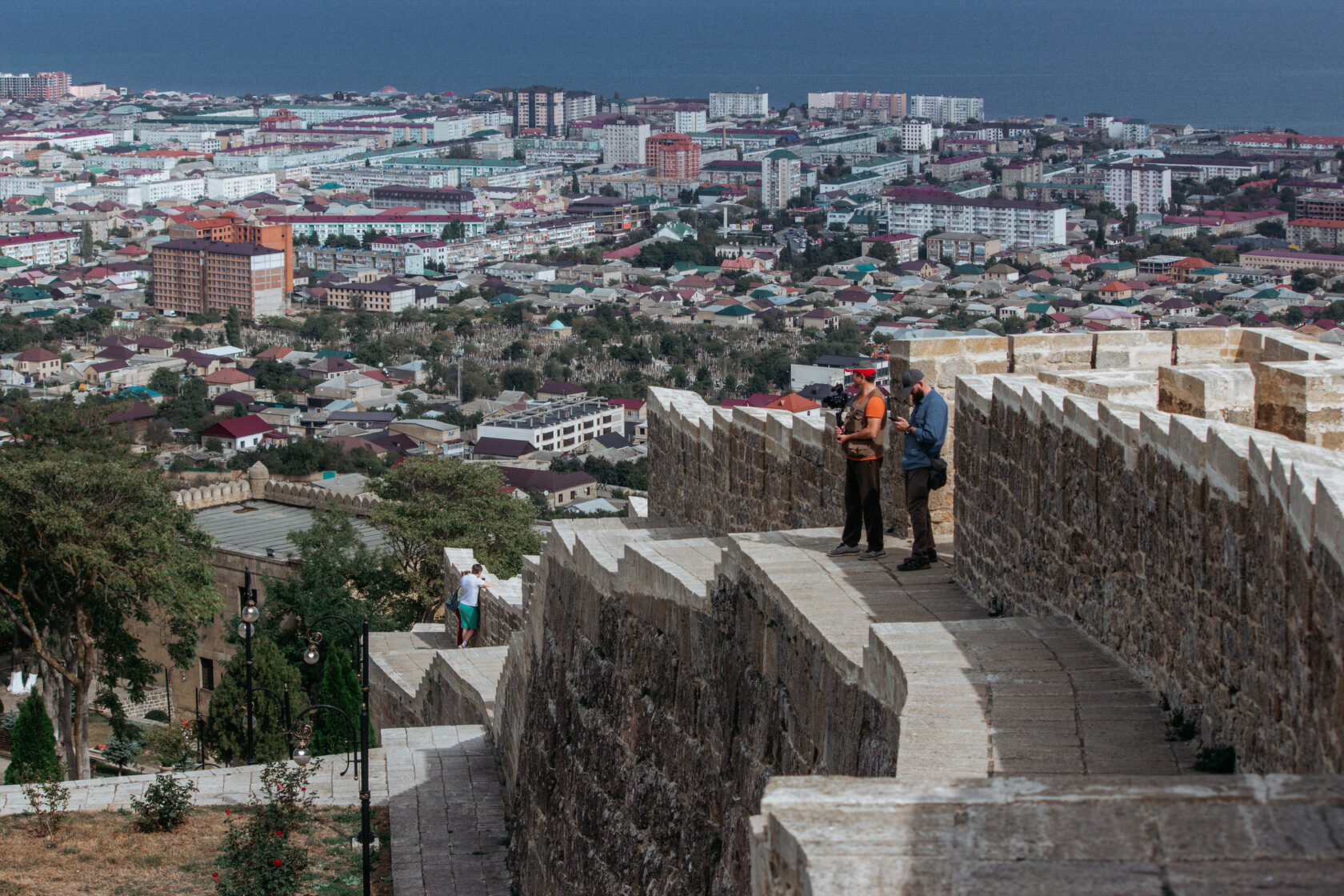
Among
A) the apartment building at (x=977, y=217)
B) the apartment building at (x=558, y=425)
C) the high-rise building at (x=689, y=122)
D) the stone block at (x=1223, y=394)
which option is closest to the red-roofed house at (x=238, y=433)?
the apartment building at (x=558, y=425)

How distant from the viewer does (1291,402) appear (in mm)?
3766

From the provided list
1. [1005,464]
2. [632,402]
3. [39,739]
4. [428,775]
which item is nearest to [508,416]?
[632,402]

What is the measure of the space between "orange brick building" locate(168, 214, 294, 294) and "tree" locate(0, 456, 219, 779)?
69.8 meters

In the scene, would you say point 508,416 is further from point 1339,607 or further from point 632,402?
point 1339,607

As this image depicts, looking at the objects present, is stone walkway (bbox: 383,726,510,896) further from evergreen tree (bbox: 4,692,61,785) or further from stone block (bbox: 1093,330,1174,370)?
evergreen tree (bbox: 4,692,61,785)

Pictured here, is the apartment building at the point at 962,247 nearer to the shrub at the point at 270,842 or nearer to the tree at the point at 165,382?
the tree at the point at 165,382

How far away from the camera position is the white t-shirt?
10406 millimetres

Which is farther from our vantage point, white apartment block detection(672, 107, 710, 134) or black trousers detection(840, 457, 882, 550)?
white apartment block detection(672, 107, 710, 134)

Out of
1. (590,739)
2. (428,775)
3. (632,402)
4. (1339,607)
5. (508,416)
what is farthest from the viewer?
(632,402)

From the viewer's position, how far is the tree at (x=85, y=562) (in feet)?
37.3

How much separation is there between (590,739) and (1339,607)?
13.2 feet

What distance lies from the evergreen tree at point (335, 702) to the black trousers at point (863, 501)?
5.59m

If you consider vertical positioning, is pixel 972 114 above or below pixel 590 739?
above

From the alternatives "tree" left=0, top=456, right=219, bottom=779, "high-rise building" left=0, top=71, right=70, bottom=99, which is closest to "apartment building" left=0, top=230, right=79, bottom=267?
"tree" left=0, top=456, right=219, bottom=779
